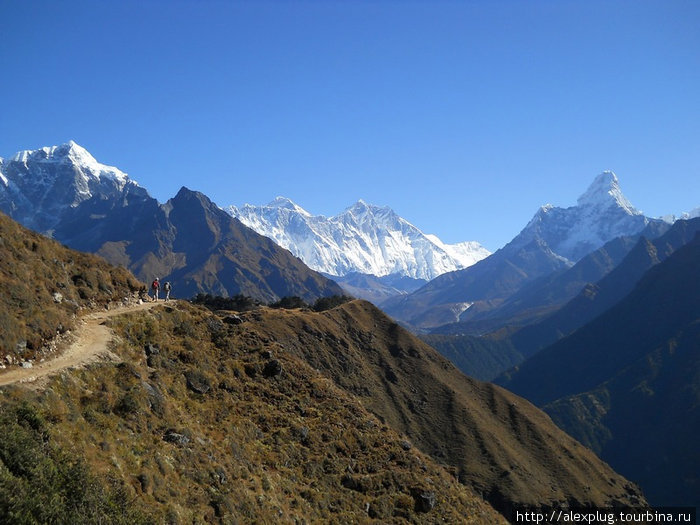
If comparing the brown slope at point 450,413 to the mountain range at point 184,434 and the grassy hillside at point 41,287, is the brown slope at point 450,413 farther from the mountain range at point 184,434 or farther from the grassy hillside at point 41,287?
the grassy hillside at point 41,287

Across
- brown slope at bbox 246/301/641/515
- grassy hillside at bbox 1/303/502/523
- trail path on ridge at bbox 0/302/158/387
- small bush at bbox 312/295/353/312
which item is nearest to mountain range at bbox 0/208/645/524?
grassy hillside at bbox 1/303/502/523

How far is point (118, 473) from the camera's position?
82.4ft

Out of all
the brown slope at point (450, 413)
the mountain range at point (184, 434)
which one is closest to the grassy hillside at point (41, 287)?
the mountain range at point (184, 434)

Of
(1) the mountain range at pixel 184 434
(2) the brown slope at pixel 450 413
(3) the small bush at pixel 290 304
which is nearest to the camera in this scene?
(1) the mountain range at pixel 184 434

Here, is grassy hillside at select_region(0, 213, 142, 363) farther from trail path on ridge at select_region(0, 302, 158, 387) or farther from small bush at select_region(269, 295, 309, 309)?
small bush at select_region(269, 295, 309, 309)

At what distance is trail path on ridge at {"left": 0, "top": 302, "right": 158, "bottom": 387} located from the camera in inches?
1079

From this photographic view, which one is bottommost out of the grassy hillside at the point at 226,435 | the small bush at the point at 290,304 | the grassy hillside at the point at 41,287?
the grassy hillside at the point at 226,435

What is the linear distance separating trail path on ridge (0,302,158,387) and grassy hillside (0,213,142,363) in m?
0.89

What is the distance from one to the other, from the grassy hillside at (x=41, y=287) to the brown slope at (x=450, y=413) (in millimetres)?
53478

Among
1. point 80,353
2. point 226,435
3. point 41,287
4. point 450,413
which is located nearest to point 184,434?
point 226,435

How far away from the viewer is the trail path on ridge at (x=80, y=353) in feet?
89.9

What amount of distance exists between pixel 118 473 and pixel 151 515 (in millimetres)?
2420

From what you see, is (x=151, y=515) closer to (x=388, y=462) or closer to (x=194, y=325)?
(x=194, y=325)

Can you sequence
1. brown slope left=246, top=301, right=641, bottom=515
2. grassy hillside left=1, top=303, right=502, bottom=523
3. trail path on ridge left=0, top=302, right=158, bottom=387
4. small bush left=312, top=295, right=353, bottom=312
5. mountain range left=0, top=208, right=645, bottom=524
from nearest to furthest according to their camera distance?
mountain range left=0, top=208, right=645, bottom=524 → grassy hillside left=1, top=303, right=502, bottom=523 → trail path on ridge left=0, top=302, right=158, bottom=387 → brown slope left=246, top=301, right=641, bottom=515 → small bush left=312, top=295, right=353, bottom=312
